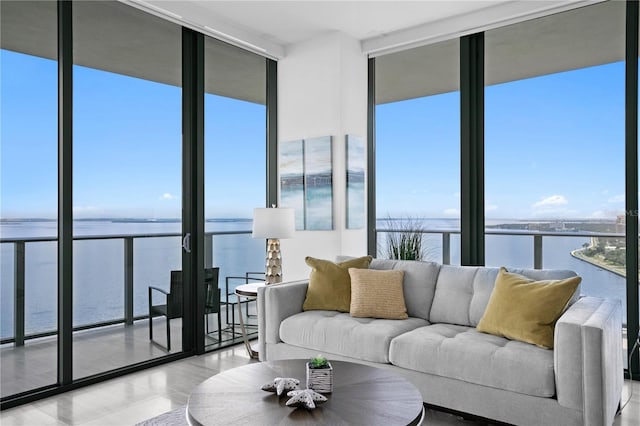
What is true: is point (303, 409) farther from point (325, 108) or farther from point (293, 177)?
point (325, 108)

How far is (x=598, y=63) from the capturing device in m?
3.76

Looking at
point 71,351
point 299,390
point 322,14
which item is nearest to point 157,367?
point 71,351

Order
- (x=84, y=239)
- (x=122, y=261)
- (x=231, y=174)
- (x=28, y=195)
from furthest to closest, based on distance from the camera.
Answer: (x=231, y=174) → (x=122, y=261) → (x=84, y=239) → (x=28, y=195)

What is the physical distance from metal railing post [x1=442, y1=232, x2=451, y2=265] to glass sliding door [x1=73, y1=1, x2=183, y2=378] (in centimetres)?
238

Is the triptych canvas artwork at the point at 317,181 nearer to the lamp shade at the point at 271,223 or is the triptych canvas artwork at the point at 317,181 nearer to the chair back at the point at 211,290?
the lamp shade at the point at 271,223

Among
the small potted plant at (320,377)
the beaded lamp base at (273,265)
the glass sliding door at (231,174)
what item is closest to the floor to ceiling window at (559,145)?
the beaded lamp base at (273,265)

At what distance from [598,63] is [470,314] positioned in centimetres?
223

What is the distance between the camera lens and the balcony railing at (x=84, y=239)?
3145 mm

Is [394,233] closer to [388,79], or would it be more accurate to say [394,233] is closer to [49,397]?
[388,79]

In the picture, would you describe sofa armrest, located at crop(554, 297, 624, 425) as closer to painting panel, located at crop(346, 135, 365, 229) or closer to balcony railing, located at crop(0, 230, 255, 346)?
painting panel, located at crop(346, 135, 365, 229)

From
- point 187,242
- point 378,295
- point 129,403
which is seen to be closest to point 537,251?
point 378,295

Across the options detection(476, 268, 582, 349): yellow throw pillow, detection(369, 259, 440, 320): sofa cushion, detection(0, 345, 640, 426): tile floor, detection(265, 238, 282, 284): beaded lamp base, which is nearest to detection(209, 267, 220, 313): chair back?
detection(265, 238, 282, 284): beaded lamp base

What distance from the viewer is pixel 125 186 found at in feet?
12.2

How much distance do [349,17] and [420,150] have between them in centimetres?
138
